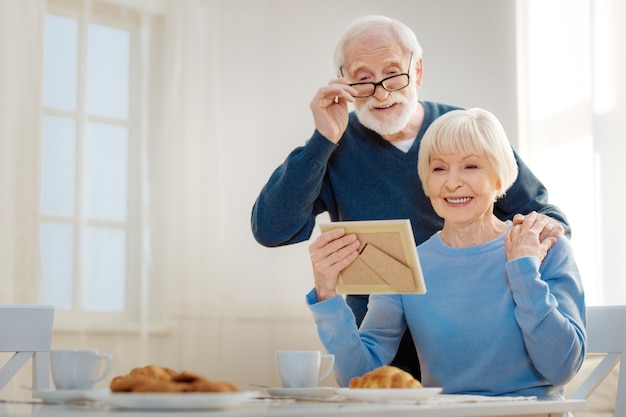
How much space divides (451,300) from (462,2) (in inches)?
111

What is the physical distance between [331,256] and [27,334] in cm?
63

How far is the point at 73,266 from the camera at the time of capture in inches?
131

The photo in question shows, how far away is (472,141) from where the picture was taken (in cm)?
184

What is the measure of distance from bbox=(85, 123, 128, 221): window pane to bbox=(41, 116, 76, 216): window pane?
0.22 feet

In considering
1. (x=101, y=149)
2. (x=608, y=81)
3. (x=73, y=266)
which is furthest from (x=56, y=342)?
(x=608, y=81)

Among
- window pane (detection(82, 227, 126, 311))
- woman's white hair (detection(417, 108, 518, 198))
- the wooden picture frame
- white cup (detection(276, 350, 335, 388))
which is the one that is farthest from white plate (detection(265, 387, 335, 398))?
window pane (detection(82, 227, 126, 311))

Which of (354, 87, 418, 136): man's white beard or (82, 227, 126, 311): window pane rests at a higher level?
(354, 87, 418, 136): man's white beard

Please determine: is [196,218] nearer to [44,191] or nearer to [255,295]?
[255,295]

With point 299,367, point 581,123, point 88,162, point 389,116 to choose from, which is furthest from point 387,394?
point 581,123

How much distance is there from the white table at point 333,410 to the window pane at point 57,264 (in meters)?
2.08

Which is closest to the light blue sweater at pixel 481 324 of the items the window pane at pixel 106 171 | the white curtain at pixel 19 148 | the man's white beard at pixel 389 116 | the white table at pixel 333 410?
the white table at pixel 333 410

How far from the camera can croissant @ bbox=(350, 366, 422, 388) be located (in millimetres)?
1293

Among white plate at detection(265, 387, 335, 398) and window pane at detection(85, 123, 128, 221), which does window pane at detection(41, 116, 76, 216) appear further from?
white plate at detection(265, 387, 335, 398)

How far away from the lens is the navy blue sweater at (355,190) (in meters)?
2.24
